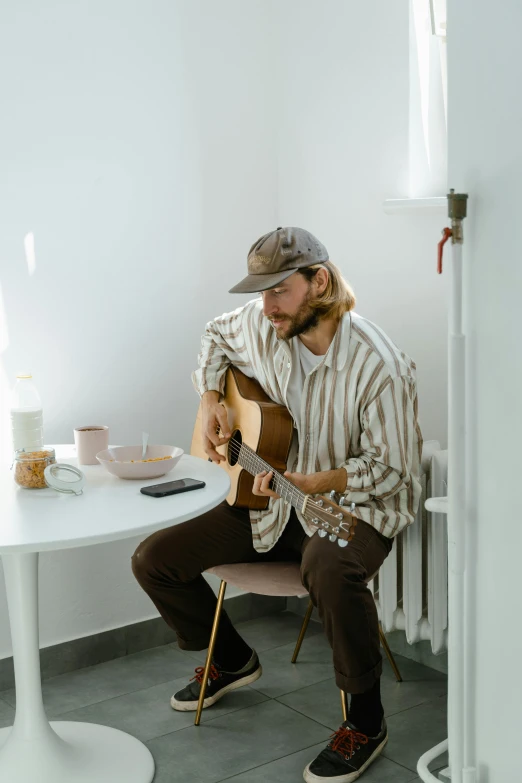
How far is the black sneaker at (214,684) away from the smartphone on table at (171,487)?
0.72 m

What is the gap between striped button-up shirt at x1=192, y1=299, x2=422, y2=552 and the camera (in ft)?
7.20

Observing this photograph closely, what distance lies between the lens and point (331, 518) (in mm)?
1920

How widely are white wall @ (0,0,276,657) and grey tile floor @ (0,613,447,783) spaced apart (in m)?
0.20

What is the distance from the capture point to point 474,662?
155 cm

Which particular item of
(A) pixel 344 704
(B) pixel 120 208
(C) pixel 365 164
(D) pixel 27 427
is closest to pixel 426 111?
Result: (C) pixel 365 164

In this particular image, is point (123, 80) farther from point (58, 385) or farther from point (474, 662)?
point (474, 662)

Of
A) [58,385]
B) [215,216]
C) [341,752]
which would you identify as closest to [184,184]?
[215,216]

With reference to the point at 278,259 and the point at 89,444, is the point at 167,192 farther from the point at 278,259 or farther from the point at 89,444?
the point at 89,444

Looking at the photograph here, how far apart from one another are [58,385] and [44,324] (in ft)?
0.61

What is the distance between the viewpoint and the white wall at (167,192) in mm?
2547

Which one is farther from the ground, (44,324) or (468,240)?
(468,240)

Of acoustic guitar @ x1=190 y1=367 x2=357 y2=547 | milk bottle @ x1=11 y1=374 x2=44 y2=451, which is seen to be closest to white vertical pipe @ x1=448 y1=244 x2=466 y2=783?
acoustic guitar @ x1=190 y1=367 x2=357 y2=547

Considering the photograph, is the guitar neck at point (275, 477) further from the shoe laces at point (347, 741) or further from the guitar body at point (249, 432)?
the shoe laces at point (347, 741)

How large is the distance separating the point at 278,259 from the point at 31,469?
0.80 m
